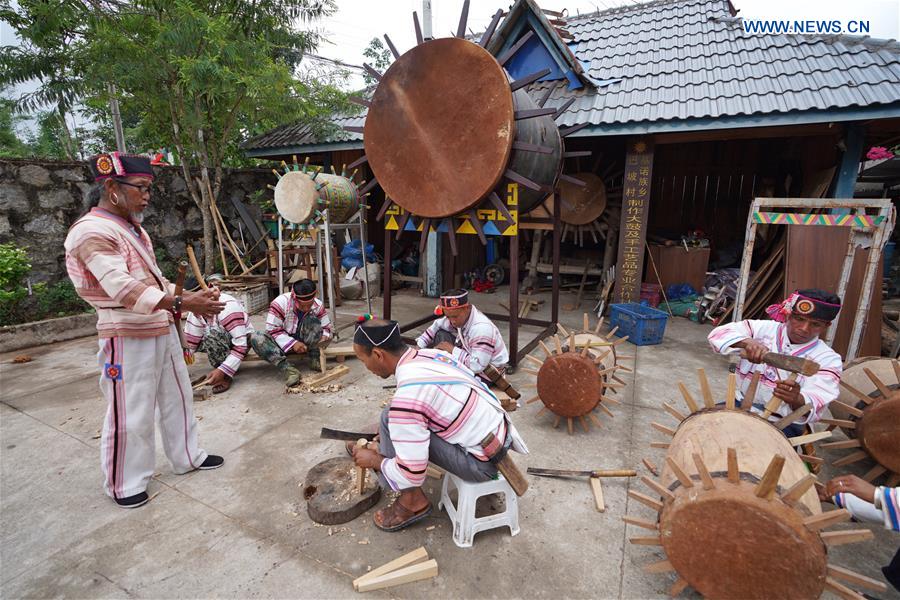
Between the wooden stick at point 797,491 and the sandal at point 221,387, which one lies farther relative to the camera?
the sandal at point 221,387

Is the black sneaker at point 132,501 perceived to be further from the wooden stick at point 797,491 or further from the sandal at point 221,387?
the wooden stick at point 797,491

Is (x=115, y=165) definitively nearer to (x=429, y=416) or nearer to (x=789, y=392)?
(x=429, y=416)

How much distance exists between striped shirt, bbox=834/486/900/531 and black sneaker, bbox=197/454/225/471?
3.48m

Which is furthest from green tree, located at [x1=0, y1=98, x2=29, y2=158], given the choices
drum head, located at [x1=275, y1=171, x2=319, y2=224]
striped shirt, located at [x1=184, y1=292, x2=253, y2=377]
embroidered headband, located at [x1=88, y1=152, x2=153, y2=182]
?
embroidered headband, located at [x1=88, y1=152, x2=153, y2=182]

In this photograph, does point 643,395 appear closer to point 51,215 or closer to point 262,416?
point 262,416

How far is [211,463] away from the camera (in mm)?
3012

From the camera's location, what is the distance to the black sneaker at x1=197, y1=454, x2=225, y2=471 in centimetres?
299

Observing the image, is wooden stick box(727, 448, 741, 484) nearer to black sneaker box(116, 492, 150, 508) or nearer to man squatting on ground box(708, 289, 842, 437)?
man squatting on ground box(708, 289, 842, 437)

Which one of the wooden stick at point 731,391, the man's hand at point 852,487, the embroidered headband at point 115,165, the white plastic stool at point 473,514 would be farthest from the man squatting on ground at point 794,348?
the embroidered headband at point 115,165

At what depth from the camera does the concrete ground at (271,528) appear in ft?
6.82

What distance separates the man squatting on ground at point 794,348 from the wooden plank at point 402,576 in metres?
2.15

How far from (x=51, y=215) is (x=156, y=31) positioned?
3102mm

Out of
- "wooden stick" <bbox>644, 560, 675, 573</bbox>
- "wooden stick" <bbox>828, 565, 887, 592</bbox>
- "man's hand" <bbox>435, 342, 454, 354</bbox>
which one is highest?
"man's hand" <bbox>435, 342, 454, 354</bbox>

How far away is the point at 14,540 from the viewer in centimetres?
235
